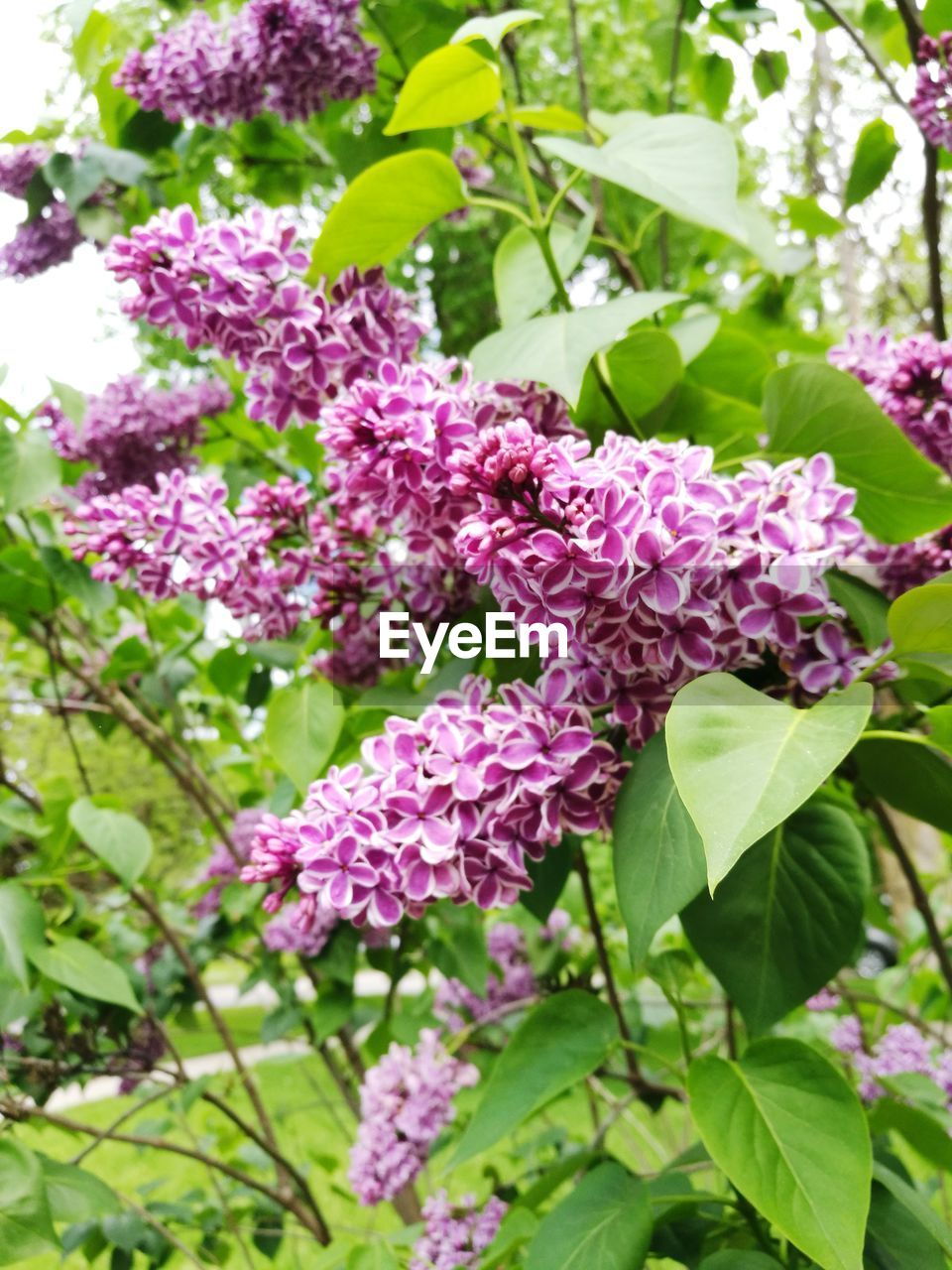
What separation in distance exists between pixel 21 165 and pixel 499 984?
50.4 inches

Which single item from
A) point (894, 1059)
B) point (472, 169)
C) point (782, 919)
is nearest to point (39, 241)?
point (472, 169)

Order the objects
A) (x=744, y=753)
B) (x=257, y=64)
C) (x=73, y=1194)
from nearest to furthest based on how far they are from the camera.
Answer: (x=744, y=753)
(x=73, y=1194)
(x=257, y=64)

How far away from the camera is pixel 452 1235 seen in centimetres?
92

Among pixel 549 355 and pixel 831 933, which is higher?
pixel 549 355

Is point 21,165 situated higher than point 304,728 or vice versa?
point 21,165

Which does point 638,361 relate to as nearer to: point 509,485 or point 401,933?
point 509,485

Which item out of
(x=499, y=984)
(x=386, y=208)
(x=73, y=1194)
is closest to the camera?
(x=386, y=208)

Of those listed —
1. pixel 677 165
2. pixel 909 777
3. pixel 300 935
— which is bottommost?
pixel 300 935

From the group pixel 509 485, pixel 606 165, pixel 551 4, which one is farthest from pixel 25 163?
pixel 551 4

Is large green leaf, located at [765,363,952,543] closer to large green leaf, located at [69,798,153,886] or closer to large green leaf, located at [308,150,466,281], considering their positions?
large green leaf, located at [308,150,466,281]

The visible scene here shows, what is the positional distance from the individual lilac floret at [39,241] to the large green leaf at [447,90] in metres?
0.76

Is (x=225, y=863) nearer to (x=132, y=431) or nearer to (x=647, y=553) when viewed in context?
(x=132, y=431)

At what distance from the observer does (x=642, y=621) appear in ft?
1.58

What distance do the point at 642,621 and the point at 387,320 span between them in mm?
305
